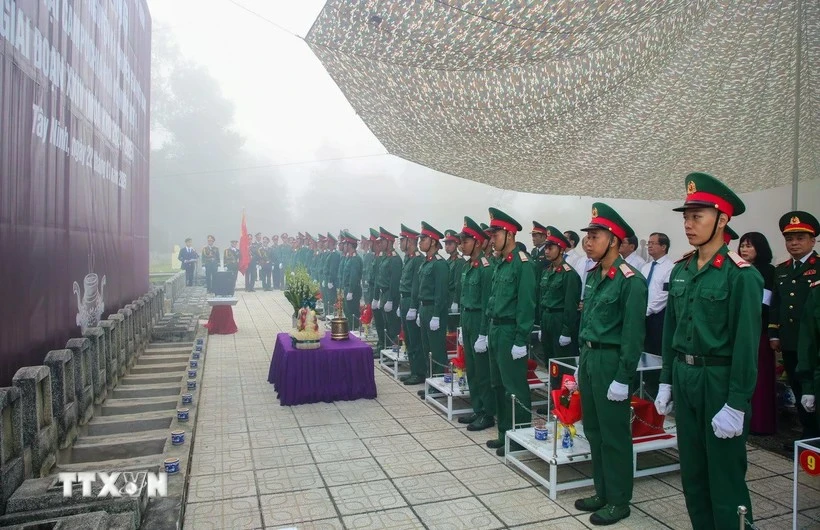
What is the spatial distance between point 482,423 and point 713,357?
118 inches

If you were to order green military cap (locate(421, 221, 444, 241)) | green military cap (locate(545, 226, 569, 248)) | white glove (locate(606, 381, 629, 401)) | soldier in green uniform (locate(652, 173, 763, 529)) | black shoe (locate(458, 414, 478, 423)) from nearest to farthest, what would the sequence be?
soldier in green uniform (locate(652, 173, 763, 529)) < white glove (locate(606, 381, 629, 401)) < black shoe (locate(458, 414, 478, 423)) < green military cap (locate(545, 226, 569, 248)) < green military cap (locate(421, 221, 444, 241))

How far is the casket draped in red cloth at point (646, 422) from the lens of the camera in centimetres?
446

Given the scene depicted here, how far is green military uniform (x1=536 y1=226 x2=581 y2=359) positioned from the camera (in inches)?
254

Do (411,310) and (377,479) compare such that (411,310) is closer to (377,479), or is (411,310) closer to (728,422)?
(377,479)

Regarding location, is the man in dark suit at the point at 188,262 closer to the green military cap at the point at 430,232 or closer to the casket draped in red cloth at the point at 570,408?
the green military cap at the point at 430,232

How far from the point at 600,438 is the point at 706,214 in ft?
5.66

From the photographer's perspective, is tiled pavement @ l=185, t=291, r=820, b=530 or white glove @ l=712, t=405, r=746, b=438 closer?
white glove @ l=712, t=405, r=746, b=438

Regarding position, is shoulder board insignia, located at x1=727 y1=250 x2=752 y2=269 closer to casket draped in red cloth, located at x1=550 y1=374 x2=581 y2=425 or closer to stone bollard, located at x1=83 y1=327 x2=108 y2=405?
casket draped in red cloth, located at x1=550 y1=374 x2=581 y2=425

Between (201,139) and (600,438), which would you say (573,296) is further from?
(201,139)

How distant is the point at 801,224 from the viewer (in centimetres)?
464

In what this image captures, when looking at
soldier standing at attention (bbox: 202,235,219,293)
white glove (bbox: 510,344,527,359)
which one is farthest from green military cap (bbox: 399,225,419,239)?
soldier standing at attention (bbox: 202,235,219,293)

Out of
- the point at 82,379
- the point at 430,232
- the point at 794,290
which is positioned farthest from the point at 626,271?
the point at 82,379

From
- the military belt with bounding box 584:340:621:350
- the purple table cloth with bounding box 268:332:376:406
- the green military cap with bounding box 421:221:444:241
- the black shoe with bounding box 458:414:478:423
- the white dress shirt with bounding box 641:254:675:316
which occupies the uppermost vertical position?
the green military cap with bounding box 421:221:444:241

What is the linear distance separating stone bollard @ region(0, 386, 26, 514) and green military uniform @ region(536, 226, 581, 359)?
515cm
